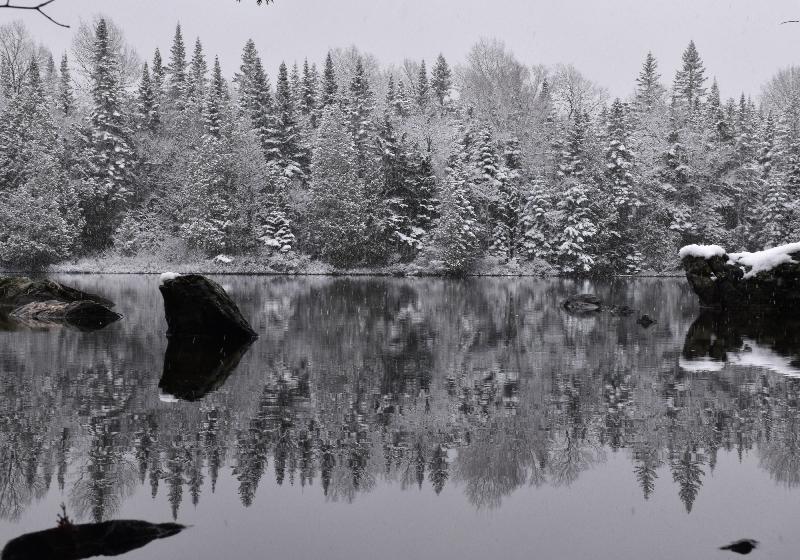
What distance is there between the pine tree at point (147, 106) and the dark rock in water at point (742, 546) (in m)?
63.4

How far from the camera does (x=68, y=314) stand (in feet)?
61.9

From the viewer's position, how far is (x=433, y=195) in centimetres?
5616

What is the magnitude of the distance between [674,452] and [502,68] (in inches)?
2648

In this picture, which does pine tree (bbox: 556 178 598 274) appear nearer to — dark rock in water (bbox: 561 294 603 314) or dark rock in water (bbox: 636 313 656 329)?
dark rock in water (bbox: 561 294 603 314)

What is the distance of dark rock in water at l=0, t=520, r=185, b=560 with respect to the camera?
14.8ft

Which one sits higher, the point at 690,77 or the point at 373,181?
the point at 690,77

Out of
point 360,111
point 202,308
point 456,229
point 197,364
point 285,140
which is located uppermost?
point 360,111

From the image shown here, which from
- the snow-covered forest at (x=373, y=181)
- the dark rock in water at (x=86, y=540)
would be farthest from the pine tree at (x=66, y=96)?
the dark rock in water at (x=86, y=540)

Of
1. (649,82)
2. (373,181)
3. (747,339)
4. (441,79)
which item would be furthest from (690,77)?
(747,339)

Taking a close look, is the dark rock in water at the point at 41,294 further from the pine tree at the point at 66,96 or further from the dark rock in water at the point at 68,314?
the pine tree at the point at 66,96

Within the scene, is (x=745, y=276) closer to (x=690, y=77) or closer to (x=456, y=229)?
(x=456, y=229)

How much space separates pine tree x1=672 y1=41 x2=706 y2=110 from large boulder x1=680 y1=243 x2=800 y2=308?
56.2 meters

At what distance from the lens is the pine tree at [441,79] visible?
85.2 meters

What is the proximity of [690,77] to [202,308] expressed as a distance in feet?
247
